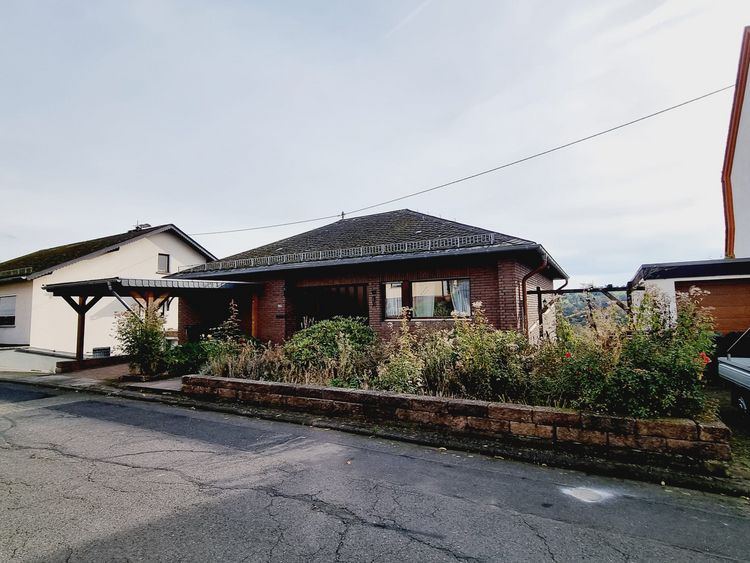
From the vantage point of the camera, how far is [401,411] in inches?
206

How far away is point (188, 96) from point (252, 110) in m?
1.48

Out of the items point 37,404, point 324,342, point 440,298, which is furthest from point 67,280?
point 440,298

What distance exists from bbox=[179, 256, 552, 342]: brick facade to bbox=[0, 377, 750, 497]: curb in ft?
17.0

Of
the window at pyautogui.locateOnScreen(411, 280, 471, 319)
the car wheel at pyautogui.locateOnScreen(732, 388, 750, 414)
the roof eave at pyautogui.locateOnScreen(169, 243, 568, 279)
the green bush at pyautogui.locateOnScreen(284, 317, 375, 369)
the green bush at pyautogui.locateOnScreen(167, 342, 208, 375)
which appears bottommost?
the car wheel at pyautogui.locateOnScreen(732, 388, 750, 414)

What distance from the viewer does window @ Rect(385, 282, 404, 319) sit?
11.0m

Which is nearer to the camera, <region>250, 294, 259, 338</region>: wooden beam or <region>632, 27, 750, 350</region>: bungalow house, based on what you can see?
<region>632, 27, 750, 350</region>: bungalow house

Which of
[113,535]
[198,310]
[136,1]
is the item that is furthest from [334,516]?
[198,310]

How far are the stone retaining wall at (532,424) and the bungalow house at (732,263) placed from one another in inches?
144

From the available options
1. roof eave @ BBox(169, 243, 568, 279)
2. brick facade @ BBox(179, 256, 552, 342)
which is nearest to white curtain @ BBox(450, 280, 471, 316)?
brick facade @ BBox(179, 256, 552, 342)

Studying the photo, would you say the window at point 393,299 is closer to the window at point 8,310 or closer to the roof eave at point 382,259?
the roof eave at point 382,259

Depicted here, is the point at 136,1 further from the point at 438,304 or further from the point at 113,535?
the point at 438,304

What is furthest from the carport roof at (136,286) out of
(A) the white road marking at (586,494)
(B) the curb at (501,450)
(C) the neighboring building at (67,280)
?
(A) the white road marking at (586,494)

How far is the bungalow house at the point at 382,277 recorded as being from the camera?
31.7ft

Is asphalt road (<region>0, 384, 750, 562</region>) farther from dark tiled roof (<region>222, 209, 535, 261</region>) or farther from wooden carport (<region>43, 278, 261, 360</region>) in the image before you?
dark tiled roof (<region>222, 209, 535, 261</region>)
